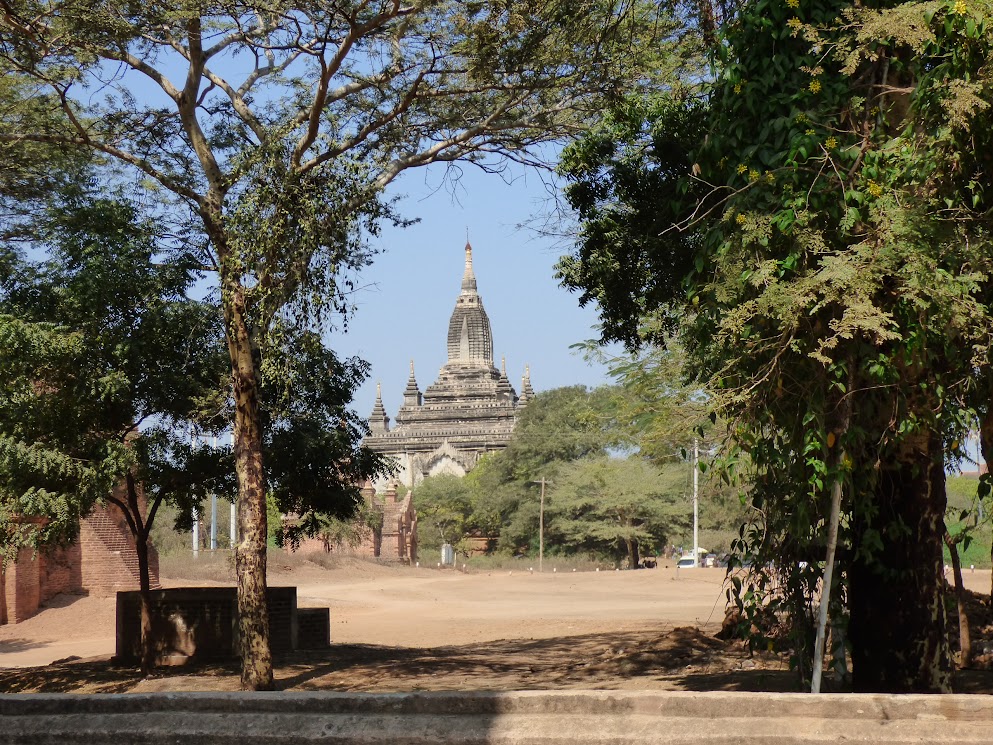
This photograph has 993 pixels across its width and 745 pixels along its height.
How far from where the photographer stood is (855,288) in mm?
6750

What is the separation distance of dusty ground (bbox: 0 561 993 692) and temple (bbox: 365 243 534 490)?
52649mm

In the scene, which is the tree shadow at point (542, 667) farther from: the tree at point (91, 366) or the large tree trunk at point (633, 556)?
the large tree trunk at point (633, 556)

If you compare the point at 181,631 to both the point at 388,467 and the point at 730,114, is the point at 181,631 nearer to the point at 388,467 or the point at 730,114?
the point at 388,467

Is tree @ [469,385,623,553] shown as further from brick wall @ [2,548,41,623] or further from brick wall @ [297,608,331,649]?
brick wall @ [297,608,331,649]

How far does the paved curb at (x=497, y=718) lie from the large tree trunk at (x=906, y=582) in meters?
3.68

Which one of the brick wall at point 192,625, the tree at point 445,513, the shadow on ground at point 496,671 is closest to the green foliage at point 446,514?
the tree at point 445,513

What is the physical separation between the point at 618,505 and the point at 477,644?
122 ft

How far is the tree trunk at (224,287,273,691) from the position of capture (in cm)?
1184

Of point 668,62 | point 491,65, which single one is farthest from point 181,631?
point 668,62

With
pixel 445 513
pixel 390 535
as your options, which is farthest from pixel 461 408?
pixel 390 535

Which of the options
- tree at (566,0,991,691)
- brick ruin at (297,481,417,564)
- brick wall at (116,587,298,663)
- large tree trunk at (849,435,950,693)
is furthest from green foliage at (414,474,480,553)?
tree at (566,0,991,691)

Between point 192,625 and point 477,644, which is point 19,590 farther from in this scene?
point 477,644

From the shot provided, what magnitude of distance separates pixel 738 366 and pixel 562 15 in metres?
5.58

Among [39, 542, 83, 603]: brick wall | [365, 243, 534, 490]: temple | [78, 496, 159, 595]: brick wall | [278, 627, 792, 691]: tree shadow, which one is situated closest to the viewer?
[278, 627, 792, 691]: tree shadow
